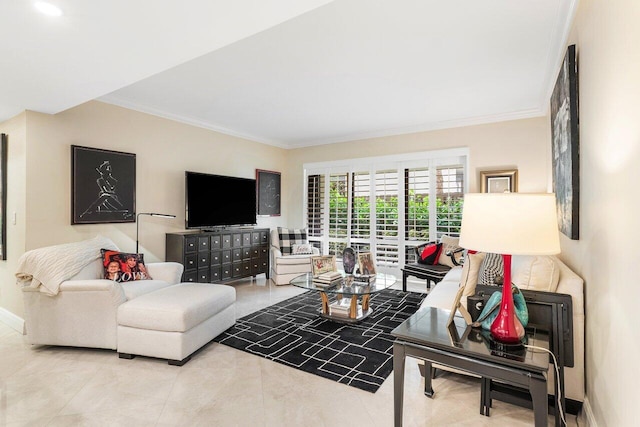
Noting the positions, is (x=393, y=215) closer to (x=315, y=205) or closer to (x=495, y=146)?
(x=315, y=205)

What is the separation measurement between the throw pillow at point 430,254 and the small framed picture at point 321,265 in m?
1.45

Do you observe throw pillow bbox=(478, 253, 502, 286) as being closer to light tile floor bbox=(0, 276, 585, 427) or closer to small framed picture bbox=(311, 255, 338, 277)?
light tile floor bbox=(0, 276, 585, 427)

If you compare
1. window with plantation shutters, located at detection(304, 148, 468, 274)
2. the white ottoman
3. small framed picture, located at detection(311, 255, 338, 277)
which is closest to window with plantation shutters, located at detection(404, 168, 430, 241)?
window with plantation shutters, located at detection(304, 148, 468, 274)

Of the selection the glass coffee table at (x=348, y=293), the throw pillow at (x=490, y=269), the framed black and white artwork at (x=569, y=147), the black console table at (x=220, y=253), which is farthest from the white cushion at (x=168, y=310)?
the framed black and white artwork at (x=569, y=147)

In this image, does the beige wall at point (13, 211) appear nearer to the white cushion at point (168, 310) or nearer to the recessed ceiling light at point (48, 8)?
the white cushion at point (168, 310)

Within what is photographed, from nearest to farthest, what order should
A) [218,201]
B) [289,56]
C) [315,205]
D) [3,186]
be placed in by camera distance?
[289,56] < [3,186] < [218,201] < [315,205]

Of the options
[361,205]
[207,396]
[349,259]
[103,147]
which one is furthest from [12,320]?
[361,205]

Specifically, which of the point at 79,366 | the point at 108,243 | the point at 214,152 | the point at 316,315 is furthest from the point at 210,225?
the point at 79,366

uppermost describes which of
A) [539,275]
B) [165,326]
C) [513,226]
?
[513,226]

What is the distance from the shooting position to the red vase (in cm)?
150

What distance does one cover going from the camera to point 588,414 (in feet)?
5.67

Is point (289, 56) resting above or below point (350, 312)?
above

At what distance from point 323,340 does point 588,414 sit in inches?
73.8

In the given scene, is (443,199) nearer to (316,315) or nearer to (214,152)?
(316,315)
